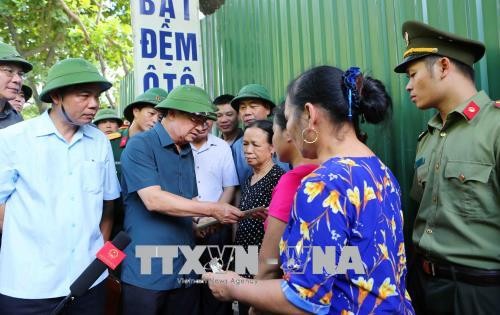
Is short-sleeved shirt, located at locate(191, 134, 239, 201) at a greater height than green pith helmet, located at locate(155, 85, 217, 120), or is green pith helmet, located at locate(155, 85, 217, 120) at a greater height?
green pith helmet, located at locate(155, 85, 217, 120)

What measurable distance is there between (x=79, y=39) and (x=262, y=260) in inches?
354

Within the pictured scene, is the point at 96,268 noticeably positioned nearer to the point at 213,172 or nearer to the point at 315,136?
the point at 315,136

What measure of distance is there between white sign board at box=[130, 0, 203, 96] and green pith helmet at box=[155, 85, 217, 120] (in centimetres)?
116

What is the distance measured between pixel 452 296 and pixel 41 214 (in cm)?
191

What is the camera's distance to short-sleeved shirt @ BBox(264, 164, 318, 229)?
1.63 meters

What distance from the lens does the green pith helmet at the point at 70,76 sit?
2008mm

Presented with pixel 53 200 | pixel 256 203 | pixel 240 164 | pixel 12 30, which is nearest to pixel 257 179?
pixel 256 203

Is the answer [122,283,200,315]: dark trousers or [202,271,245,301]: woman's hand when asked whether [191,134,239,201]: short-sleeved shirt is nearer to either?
[122,283,200,315]: dark trousers

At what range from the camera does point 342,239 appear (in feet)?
3.95

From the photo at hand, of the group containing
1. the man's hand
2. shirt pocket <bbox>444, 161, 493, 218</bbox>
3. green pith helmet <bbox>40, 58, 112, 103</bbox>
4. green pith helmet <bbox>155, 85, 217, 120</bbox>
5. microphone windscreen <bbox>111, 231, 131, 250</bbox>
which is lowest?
microphone windscreen <bbox>111, 231, 131, 250</bbox>

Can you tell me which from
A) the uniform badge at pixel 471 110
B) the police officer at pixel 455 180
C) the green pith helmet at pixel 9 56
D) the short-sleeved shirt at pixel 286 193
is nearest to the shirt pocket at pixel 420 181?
the police officer at pixel 455 180

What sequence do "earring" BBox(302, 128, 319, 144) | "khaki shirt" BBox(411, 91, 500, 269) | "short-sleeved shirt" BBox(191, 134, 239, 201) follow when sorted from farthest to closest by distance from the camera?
"short-sleeved shirt" BBox(191, 134, 239, 201) → "khaki shirt" BBox(411, 91, 500, 269) → "earring" BBox(302, 128, 319, 144)

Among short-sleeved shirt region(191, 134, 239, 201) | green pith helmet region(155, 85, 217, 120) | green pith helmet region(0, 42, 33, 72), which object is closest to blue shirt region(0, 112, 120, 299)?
green pith helmet region(155, 85, 217, 120)

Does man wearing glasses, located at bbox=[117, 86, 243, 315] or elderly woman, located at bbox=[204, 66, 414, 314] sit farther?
man wearing glasses, located at bbox=[117, 86, 243, 315]
